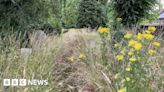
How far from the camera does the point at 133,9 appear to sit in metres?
9.68

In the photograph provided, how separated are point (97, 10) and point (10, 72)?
10336 millimetres

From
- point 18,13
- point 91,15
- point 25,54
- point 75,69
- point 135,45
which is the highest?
point 18,13

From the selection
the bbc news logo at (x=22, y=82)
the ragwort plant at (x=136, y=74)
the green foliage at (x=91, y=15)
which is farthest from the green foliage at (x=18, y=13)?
the green foliage at (x=91, y=15)

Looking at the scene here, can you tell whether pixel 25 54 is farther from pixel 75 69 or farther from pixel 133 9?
pixel 133 9

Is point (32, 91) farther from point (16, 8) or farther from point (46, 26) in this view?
point (46, 26)

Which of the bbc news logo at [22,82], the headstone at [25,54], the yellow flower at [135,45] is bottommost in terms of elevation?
the bbc news logo at [22,82]

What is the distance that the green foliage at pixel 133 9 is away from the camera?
961 centimetres

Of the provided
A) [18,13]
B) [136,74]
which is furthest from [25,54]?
[18,13]

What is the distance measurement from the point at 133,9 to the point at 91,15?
3984 mm

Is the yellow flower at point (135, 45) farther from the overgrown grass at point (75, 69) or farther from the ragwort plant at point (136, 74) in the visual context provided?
the overgrown grass at point (75, 69)

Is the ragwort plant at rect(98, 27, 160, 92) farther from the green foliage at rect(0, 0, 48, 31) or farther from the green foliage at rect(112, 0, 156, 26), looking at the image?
the green foliage at rect(112, 0, 156, 26)

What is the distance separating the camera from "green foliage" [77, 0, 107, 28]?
13.4 meters

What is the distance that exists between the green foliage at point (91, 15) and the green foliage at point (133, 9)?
11.5 feet

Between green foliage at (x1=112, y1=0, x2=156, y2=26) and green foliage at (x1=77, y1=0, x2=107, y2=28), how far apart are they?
349 centimetres
